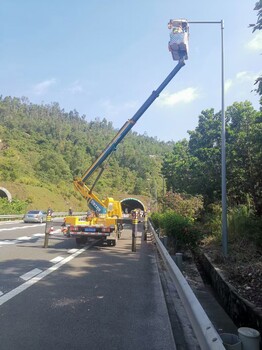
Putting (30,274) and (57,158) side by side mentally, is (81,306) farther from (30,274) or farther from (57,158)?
(57,158)

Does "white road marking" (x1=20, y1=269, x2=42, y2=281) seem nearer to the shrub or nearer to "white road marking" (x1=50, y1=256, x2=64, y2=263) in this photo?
"white road marking" (x1=50, y1=256, x2=64, y2=263)

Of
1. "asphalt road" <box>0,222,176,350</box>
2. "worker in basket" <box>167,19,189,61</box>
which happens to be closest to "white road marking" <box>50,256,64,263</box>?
"asphalt road" <box>0,222,176,350</box>

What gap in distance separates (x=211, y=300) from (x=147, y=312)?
2280 mm

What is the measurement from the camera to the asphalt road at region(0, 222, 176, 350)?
172 inches

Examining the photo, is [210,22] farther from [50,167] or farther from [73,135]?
[73,135]

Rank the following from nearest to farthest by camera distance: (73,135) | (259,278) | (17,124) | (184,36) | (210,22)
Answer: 1. (259,278)
2. (210,22)
3. (184,36)
4. (17,124)
5. (73,135)

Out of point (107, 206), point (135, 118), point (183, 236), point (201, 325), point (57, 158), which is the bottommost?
point (201, 325)

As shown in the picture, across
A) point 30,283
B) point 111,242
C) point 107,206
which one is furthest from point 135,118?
point 30,283

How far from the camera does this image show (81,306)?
5.80 meters

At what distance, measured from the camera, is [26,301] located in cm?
596

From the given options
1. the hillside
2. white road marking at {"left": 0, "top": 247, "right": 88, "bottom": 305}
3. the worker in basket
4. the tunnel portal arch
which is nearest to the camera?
white road marking at {"left": 0, "top": 247, "right": 88, "bottom": 305}

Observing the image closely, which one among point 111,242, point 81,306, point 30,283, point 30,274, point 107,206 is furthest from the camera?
point 107,206

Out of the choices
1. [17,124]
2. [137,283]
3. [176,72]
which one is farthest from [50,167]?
[137,283]

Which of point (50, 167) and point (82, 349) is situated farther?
point (50, 167)
